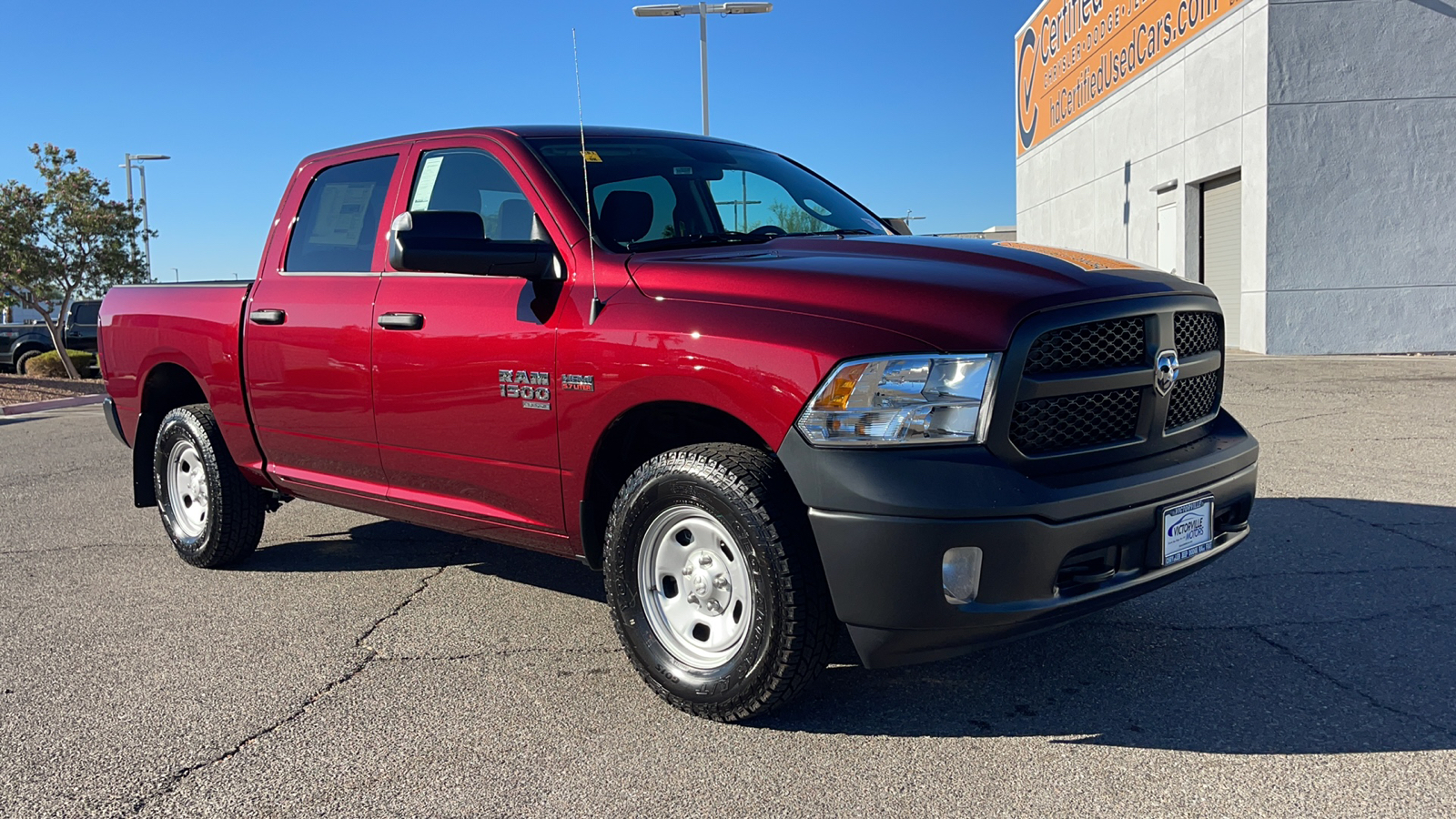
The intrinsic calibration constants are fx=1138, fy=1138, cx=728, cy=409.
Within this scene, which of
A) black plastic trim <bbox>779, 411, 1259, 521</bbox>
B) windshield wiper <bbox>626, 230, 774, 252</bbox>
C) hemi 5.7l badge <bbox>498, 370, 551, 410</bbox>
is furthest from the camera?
windshield wiper <bbox>626, 230, 774, 252</bbox>

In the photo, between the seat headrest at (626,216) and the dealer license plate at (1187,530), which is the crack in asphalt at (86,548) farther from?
the dealer license plate at (1187,530)

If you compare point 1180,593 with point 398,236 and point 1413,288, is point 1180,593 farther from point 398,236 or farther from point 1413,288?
point 1413,288

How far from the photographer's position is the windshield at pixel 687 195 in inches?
157

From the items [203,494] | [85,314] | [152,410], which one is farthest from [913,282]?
[85,314]

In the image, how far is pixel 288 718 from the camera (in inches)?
137

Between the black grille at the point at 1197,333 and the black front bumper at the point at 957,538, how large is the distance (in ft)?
1.94

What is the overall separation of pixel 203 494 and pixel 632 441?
281 centimetres

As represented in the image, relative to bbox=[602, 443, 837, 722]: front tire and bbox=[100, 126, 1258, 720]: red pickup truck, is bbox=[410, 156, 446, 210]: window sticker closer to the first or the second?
bbox=[100, 126, 1258, 720]: red pickup truck

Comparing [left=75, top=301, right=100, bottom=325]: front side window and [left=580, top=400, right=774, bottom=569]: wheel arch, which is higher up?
[left=75, top=301, right=100, bottom=325]: front side window

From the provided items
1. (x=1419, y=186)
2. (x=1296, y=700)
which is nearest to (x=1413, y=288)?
(x=1419, y=186)

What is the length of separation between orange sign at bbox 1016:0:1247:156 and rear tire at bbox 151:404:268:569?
52.8 feet

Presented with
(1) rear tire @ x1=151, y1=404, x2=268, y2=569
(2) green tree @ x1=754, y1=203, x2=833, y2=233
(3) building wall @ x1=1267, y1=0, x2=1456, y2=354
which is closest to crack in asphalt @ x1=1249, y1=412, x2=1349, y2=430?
(2) green tree @ x1=754, y1=203, x2=833, y2=233

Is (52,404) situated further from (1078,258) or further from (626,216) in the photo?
(1078,258)

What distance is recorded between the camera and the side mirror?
3.57 meters
